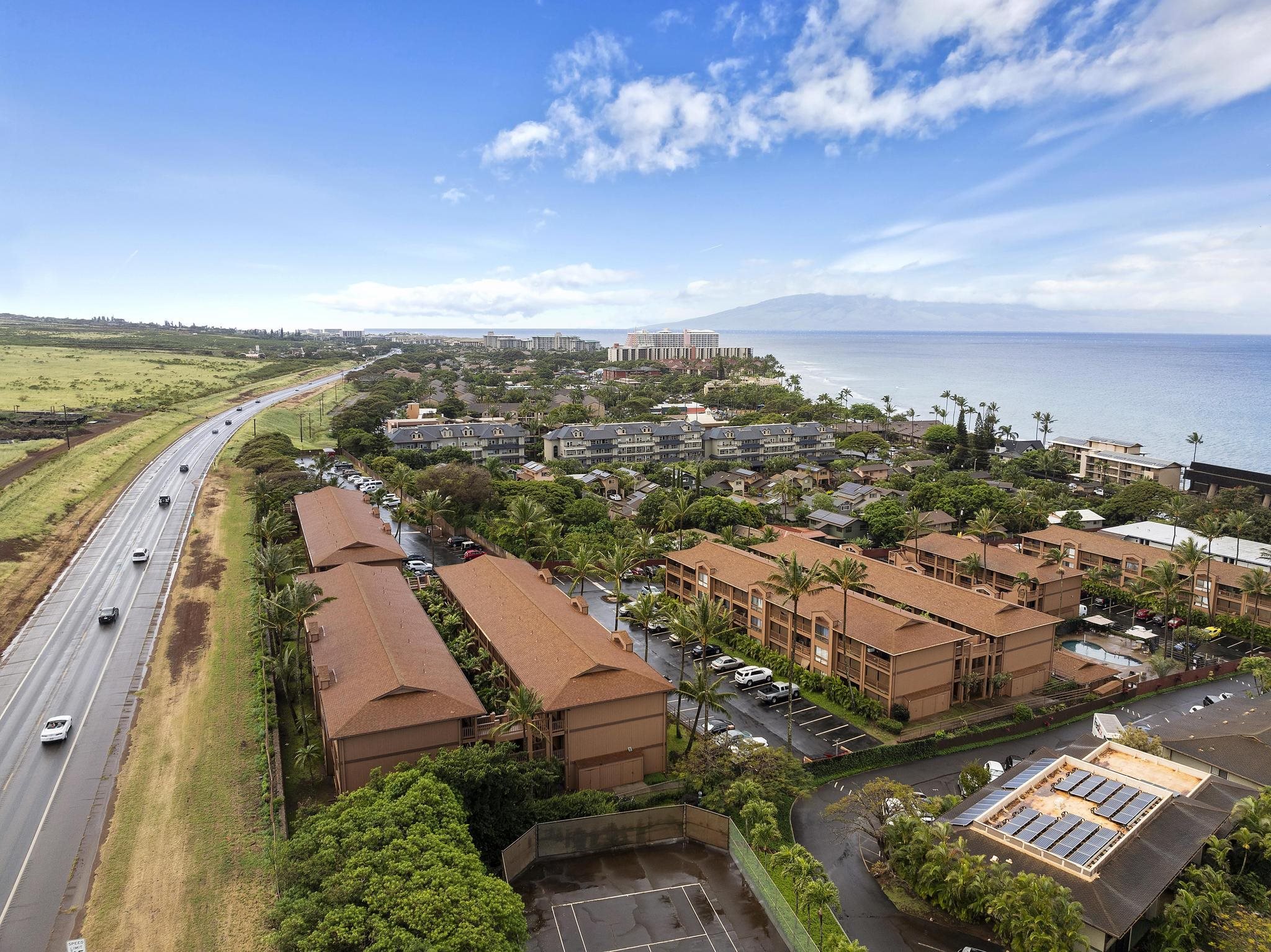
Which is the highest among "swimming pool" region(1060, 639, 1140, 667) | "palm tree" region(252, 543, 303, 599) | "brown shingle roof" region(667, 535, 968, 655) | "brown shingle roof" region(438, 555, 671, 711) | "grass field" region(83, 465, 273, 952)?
"palm tree" region(252, 543, 303, 599)

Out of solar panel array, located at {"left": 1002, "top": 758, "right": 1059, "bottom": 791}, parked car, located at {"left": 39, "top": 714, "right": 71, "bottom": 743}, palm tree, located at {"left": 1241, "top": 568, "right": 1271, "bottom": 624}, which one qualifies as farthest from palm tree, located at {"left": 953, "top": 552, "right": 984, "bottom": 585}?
parked car, located at {"left": 39, "top": 714, "right": 71, "bottom": 743}

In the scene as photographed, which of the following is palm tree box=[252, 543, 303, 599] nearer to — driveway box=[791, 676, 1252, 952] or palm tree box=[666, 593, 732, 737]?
palm tree box=[666, 593, 732, 737]

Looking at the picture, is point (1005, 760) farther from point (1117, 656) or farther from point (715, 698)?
point (1117, 656)

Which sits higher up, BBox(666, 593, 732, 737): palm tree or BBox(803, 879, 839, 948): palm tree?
BBox(666, 593, 732, 737): palm tree

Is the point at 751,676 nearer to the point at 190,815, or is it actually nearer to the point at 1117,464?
the point at 190,815

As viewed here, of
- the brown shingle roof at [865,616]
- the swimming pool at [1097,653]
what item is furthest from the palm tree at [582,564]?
the swimming pool at [1097,653]

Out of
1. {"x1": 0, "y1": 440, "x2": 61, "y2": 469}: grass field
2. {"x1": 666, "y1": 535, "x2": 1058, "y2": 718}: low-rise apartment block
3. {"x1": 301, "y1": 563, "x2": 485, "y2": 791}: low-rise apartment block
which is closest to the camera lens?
{"x1": 301, "y1": 563, "x2": 485, "y2": 791}: low-rise apartment block

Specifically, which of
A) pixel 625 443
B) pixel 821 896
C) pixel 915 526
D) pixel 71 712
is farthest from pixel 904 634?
pixel 625 443
